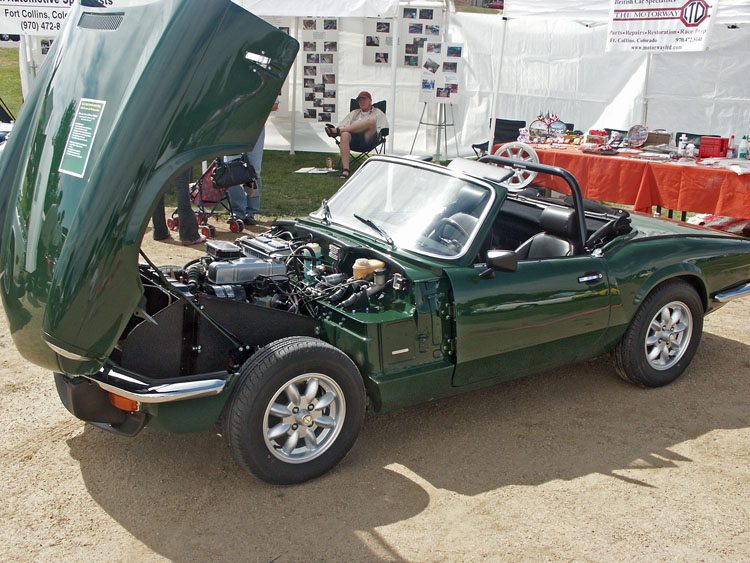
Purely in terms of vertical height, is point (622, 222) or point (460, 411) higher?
point (622, 222)

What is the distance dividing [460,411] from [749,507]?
1.69 meters

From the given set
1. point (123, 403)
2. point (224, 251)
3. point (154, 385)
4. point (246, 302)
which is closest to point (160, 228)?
point (224, 251)

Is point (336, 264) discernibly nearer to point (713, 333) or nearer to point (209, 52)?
point (209, 52)

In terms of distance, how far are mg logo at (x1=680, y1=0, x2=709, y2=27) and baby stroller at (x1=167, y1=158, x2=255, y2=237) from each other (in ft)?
20.6

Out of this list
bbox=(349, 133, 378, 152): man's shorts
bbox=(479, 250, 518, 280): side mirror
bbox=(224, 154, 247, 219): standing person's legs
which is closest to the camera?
bbox=(479, 250, 518, 280): side mirror

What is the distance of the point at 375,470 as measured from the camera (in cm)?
387

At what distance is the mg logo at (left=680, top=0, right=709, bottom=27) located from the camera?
31.4 ft

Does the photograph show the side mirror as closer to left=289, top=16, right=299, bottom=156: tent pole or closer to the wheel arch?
the wheel arch

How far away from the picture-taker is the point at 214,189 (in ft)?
30.6

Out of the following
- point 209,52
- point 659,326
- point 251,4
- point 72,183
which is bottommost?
point 659,326

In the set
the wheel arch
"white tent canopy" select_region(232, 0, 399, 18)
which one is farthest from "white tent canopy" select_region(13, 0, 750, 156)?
the wheel arch

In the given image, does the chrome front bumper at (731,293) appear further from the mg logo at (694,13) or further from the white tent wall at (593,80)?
the white tent wall at (593,80)

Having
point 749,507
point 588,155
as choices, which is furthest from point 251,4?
point 749,507

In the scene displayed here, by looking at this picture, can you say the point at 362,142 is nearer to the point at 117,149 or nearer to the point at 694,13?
the point at 694,13
